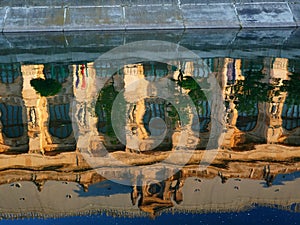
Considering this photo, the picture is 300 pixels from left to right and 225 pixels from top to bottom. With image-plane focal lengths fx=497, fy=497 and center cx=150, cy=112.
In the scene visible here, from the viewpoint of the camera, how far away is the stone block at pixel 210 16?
96.5 feet

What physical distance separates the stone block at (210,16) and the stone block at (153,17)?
58 cm

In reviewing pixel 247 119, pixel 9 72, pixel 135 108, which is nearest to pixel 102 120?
pixel 135 108

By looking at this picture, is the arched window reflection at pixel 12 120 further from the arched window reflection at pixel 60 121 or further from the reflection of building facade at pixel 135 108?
the arched window reflection at pixel 60 121

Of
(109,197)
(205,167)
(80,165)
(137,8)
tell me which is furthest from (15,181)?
(137,8)

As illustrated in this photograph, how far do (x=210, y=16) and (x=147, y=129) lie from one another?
46.3ft

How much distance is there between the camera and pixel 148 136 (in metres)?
17.6

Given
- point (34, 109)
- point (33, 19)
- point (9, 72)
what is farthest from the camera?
point (33, 19)

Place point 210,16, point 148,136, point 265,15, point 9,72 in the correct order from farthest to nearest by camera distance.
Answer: point 265,15, point 210,16, point 9,72, point 148,136

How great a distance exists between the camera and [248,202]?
13703mm

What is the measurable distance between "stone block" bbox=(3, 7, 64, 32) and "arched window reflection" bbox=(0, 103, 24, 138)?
393 inches

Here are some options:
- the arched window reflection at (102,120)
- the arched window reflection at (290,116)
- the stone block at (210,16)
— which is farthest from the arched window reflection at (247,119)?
the stone block at (210,16)

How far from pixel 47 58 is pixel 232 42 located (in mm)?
9884

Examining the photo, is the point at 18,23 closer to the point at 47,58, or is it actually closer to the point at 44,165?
the point at 47,58

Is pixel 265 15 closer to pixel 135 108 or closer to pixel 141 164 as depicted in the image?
pixel 135 108
